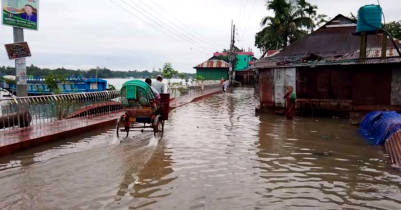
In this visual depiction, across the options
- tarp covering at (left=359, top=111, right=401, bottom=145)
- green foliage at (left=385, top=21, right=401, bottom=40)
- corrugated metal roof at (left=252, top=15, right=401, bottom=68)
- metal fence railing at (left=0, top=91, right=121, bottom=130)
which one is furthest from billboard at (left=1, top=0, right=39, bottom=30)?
green foliage at (left=385, top=21, right=401, bottom=40)

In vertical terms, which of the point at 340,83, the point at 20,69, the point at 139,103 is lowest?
the point at 139,103

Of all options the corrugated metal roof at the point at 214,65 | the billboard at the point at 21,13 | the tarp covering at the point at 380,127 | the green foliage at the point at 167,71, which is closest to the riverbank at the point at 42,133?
the billboard at the point at 21,13

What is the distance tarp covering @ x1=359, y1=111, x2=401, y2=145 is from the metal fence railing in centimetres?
1038

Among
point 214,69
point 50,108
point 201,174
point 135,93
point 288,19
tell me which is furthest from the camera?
point 214,69

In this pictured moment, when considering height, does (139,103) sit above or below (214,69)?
below

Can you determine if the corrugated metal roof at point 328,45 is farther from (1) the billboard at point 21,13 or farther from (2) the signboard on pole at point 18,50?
(2) the signboard on pole at point 18,50

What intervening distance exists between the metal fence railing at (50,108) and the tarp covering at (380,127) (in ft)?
34.0

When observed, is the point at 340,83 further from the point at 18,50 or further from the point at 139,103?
the point at 18,50

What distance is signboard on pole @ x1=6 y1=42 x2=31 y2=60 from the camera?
9594 millimetres

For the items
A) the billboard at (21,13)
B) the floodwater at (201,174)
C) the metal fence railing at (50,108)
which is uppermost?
the billboard at (21,13)

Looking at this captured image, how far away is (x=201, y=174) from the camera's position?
20.6 feet

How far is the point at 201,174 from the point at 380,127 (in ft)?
20.9

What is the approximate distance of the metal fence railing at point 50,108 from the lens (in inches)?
377

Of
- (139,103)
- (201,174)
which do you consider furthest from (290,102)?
(201,174)
